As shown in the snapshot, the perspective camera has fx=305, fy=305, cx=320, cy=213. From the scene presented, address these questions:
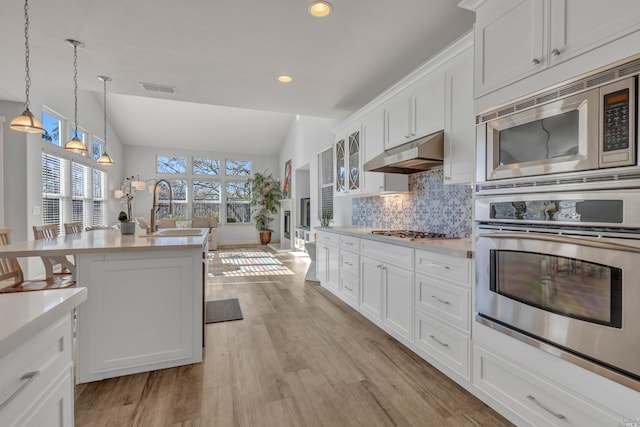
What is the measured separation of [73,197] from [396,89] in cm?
660

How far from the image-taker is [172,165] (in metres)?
9.74

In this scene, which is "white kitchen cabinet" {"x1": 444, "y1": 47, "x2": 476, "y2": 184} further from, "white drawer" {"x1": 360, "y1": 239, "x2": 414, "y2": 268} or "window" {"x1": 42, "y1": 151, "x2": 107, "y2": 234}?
"window" {"x1": 42, "y1": 151, "x2": 107, "y2": 234}

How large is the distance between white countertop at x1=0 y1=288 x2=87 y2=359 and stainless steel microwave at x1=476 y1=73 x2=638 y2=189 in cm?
199

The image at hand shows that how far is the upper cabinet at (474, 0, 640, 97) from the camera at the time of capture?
1264 millimetres

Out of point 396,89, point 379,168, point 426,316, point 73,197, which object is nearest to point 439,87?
point 396,89

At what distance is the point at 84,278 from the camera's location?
2.06m

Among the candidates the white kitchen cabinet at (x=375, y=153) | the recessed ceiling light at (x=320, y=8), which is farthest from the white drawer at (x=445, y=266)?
the recessed ceiling light at (x=320, y=8)

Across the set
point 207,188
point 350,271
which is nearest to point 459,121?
point 350,271

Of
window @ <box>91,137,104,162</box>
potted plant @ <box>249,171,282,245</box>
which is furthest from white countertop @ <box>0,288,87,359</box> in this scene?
potted plant @ <box>249,171,282,245</box>

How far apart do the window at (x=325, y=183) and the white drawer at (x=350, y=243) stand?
212cm

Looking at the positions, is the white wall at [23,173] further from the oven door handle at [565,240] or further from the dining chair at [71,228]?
the oven door handle at [565,240]

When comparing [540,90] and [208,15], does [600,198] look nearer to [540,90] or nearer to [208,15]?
[540,90]

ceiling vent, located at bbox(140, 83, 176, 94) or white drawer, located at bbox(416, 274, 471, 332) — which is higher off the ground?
ceiling vent, located at bbox(140, 83, 176, 94)

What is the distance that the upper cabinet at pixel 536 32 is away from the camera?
1264 millimetres
